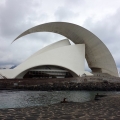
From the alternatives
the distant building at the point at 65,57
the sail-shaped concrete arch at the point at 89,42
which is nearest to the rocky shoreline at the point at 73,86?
the distant building at the point at 65,57

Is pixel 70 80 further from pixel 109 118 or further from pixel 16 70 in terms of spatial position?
pixel 109 118

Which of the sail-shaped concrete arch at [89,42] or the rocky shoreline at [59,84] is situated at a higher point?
the sail-shaped concrete arch at [89,42]

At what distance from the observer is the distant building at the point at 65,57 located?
97.7ft

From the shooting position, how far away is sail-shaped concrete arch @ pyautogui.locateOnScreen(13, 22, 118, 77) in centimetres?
3220

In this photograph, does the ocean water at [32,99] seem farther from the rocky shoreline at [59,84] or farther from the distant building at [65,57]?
the distant building at [65,57]

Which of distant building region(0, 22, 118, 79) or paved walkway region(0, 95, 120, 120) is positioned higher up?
distant building region(0, 22, 118, 79)

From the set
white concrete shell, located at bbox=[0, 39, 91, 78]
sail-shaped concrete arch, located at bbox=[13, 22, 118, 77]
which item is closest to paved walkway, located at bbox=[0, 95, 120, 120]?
white concrete shell, located at bbox=[0, 39, 91, 78]

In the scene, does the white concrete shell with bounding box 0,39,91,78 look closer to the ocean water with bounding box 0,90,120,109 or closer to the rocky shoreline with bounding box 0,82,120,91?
the rocky shoreline with bounding box 0,82,120,91

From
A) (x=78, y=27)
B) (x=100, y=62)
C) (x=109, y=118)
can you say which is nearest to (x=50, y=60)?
(x=78, y=27)

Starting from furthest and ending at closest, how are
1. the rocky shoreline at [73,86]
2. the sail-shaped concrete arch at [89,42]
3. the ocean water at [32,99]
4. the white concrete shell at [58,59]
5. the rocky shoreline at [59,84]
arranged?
the sail-shaped concrete arch at [89,42] → the white concrete shell at [58,59] → the rocky shoreline at [73,86] → the rocky shoreline at [59,84] → the ocean water at [32,99]

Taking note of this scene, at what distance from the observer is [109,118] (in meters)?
6.48

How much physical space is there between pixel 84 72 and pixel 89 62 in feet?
22.2

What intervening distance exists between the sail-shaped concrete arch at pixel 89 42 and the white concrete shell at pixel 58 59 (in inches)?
61.3

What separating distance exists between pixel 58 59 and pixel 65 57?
1.28m
